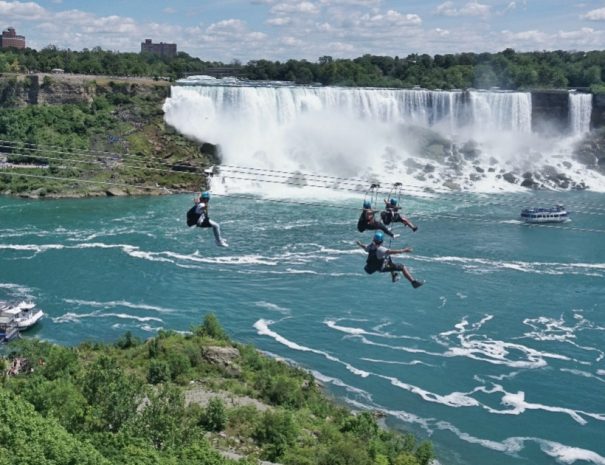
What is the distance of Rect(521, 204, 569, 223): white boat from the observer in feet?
133

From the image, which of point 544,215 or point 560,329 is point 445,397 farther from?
point 544,215

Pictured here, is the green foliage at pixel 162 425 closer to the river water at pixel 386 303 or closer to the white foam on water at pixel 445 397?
the river water at pixel 386 303

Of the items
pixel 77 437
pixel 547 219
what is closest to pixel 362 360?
pixel 77 437

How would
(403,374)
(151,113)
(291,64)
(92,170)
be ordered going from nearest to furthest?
(403,374) < (92,170) < (151,113) < (291,64)

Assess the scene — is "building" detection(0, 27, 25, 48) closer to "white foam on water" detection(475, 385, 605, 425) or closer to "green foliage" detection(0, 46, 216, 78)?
"green foliage" detection(0, 46, 216, 78)

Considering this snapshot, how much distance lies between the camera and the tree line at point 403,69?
67938 millimetres

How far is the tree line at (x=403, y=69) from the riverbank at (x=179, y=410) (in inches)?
1905

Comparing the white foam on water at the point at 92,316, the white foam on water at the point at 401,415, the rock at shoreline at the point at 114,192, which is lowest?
the white foam on water at the point at 401,415

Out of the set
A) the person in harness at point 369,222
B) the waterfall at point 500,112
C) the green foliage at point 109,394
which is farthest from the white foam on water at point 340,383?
the waterfall at point 500,112

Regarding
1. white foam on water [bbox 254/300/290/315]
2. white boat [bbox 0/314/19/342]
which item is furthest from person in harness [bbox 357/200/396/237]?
white boat [bbox 0/314/19/342]

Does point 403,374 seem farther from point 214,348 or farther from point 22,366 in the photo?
point 22,366

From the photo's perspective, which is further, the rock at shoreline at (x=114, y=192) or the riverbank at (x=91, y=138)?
the riverbank at (x=91, y=138)

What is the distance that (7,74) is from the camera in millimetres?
57875

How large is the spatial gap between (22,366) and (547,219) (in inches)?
1113
